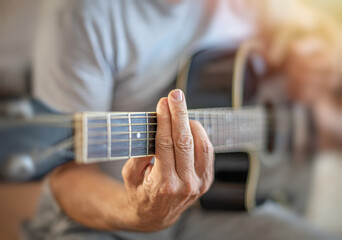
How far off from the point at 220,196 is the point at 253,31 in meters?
0.44

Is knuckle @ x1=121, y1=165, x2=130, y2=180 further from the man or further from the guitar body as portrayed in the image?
the guitar body

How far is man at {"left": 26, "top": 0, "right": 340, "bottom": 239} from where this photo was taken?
343 mm

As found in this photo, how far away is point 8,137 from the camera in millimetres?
326

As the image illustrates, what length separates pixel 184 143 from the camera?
334 millimetres

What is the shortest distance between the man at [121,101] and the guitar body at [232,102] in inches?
1.7

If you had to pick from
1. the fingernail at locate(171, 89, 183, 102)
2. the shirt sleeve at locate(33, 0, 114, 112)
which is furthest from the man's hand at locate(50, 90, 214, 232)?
the shirt sleeve at locate(33, 0, 114, 112)

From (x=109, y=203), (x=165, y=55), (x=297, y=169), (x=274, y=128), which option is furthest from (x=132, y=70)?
(x=297, y=169)

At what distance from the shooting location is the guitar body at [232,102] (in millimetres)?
541

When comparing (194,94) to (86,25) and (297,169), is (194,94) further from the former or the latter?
(297,169)

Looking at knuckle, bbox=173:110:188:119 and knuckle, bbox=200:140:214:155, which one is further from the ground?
knuckle, bbox=173:110:188:119

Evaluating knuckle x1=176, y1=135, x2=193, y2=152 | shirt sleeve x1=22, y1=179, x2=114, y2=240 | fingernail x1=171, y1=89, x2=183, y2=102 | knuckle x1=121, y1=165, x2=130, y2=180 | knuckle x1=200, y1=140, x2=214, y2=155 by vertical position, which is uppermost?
fingernail x1=171, y1=89, x2=183, y2=102

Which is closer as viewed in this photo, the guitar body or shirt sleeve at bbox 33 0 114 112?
shirt sleeve at bbox 33 0 114 112

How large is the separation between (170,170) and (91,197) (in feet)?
0.61

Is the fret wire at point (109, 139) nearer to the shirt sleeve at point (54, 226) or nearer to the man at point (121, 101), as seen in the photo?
the man at point (121, 101)
